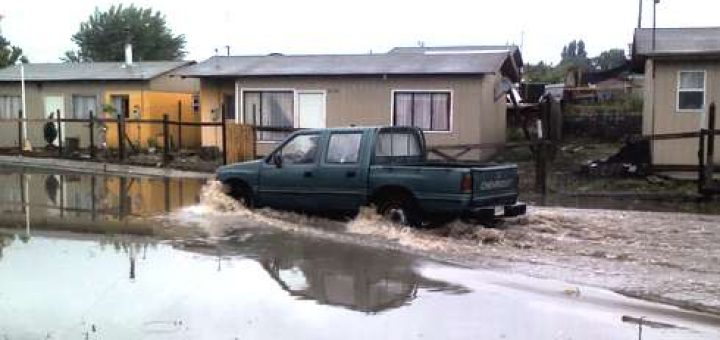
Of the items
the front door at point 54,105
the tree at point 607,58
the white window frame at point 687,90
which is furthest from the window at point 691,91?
the tree at point 607,58

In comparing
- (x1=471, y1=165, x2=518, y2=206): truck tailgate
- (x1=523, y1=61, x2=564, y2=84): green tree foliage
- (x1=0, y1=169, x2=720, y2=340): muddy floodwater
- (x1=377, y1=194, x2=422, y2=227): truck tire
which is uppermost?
(x1=523, y1=61, x2=564, y2=84): green tree foliage

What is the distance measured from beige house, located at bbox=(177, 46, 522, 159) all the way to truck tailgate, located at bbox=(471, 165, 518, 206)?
11.8 meters

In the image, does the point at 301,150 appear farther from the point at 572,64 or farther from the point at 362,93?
the point at 572,64

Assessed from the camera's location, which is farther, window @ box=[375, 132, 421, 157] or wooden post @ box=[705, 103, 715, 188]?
wooden post @ box=[705, 103, 715, 188]

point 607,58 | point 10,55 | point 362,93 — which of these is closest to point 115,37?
point 10,55

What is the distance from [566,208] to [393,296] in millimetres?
8072

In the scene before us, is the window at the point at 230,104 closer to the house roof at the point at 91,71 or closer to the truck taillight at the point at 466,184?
the house roof at the point at 91,71

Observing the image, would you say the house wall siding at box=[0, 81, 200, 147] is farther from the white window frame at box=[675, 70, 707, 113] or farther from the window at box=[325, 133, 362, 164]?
the window at box=[325, 133, 362, 164]

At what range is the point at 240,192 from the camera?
14.4 meters

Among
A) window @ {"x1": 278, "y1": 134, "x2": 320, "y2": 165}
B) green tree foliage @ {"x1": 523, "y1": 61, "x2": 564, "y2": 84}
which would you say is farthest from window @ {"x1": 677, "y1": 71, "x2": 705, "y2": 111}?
green tree foliage @ {"x1": 523, "y1": 61, "x2": 564, "y2": 84}

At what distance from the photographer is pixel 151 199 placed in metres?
17.1

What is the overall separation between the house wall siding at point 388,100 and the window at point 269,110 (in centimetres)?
26

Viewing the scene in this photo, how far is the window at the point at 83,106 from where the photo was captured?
31.7 metres

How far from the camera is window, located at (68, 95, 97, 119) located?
104 ft
